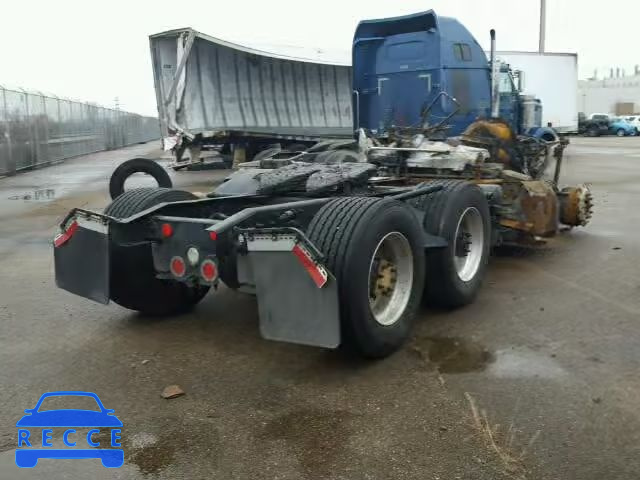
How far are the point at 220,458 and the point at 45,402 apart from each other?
4.24 ft

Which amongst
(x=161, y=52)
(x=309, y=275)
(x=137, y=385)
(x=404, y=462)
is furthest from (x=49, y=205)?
(x=404, y=462)

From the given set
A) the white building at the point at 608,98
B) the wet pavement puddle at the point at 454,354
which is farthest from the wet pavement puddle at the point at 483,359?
the white building at the point at 608,98

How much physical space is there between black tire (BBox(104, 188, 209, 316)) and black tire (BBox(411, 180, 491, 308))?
74.7 inches

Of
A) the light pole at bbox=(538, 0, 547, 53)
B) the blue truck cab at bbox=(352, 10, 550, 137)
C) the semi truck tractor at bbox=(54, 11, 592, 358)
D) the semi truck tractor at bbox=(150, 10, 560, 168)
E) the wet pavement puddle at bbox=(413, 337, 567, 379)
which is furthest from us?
the light pole at bbox=(538, 0, 547, 53)

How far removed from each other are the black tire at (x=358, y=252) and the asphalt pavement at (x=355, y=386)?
21 centimetres

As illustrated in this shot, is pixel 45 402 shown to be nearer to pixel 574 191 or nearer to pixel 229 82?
pixel 574 191

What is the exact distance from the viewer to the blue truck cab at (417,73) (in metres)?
10.1

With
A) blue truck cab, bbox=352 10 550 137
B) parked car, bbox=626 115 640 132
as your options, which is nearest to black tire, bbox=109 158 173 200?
blue truck cab, bbox=352 10 550 137

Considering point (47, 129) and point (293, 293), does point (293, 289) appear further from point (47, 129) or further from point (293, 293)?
point (47, 129)

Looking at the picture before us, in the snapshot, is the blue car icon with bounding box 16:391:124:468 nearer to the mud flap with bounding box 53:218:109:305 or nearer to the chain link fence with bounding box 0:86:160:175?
the mud flap with bounding box 53:218:109:305

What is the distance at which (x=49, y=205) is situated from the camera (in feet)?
40.3

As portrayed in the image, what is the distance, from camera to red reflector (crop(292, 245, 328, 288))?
3.58 m

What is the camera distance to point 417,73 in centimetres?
1039

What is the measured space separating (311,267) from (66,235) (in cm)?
200
